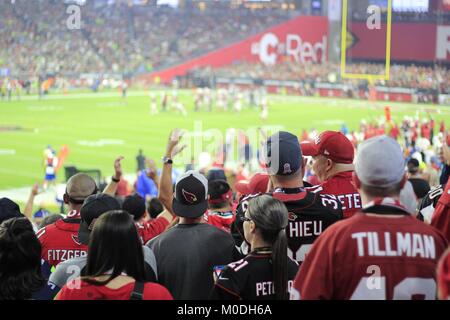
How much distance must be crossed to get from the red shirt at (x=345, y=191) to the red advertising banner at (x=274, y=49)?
38749mm

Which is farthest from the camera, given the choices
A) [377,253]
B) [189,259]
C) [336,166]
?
[336,166]

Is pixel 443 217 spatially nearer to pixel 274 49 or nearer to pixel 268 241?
pixel 268 241

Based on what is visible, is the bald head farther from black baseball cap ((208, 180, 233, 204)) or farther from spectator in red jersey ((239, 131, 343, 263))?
spectator in red jersey ((239, 131, 343, 263))

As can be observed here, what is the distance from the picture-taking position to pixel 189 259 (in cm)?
336

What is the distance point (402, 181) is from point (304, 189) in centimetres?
104

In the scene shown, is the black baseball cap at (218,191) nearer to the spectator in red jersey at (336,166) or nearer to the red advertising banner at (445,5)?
the spectator in red jersey at (336,166)

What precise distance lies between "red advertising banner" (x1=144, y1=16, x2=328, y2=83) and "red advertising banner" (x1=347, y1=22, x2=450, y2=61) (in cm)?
1336

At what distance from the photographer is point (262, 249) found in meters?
2.93

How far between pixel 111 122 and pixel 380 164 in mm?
26565

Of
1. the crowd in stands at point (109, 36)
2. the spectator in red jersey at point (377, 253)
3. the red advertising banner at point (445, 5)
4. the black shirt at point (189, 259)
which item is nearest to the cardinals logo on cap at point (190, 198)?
the black shirt at point (189, 259)

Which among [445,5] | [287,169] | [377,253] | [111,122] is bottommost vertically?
[111,122]

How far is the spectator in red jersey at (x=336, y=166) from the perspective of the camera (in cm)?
391

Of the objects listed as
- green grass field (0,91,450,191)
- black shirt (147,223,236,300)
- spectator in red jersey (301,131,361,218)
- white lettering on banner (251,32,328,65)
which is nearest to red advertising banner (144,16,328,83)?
white lettering on banner (251,32,328,65)

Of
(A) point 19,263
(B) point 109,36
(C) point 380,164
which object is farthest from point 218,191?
(B) point 109,36
